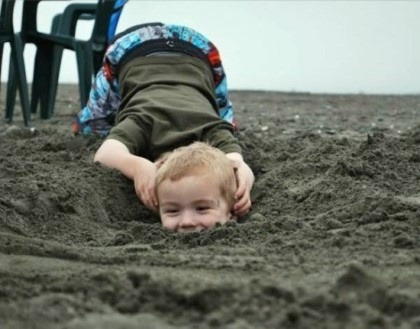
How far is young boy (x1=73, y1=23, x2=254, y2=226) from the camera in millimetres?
3409

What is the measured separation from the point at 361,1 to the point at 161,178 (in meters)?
8.71

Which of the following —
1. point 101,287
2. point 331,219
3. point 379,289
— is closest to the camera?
point 379,289

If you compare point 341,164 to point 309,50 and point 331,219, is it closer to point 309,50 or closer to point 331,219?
point 331,219

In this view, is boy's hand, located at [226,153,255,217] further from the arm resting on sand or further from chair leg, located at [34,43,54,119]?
chair leg, located at [34,43,54,119]

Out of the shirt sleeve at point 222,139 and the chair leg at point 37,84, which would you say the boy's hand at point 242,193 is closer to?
the shirt sleeve at point 222,139

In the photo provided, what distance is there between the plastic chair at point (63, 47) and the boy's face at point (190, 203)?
306 cm

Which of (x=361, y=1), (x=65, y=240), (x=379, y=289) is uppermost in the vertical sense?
(x=361, y=1)

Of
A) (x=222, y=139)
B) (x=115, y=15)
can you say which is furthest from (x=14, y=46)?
(x=222, y=139)

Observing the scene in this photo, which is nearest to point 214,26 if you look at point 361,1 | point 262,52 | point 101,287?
point 262,52

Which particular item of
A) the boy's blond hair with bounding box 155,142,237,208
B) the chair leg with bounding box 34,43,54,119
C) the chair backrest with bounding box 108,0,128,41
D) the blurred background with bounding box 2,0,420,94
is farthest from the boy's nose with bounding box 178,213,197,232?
the blurred background with bounding box 2,0,420,94

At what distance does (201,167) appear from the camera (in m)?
2.97

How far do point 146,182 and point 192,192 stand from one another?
1.05 ft

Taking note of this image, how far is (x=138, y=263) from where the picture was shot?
7.39 ft

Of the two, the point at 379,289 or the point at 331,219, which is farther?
the point at 331,219
